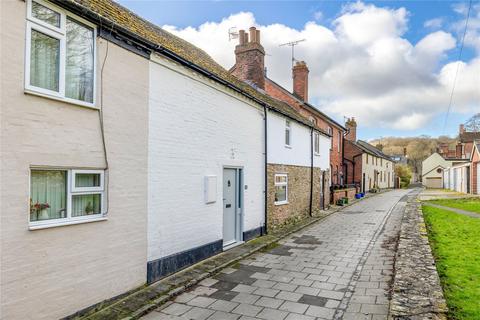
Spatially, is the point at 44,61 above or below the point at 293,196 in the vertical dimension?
above

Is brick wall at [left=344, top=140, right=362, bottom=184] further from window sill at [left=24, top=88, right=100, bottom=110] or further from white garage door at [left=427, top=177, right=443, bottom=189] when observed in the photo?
white garage door at [left=427, top=177, right=443, bottom=189]

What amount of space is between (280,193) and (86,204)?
8904 mm

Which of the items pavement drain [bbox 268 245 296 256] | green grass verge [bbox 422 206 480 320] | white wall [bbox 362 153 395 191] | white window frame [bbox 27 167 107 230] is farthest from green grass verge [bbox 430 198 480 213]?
white window frame [bbox 27 167 107 230]

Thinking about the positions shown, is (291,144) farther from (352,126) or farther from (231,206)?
(352,126)

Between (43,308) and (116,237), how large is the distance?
56.7 inches

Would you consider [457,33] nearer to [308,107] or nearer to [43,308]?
[308,107]

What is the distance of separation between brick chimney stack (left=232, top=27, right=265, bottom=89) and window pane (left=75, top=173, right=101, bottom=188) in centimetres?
1195

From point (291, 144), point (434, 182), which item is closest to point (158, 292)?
point (291, 144)

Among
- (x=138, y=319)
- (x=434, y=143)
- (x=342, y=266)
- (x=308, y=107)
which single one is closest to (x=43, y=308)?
(x=138, y=319)

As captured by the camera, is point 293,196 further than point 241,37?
No

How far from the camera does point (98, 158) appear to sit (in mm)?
5059

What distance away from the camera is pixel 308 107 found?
22.3 meters

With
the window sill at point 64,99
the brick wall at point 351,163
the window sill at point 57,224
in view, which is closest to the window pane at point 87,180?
the window sill at point 57,224

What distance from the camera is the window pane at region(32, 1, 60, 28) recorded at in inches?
167
